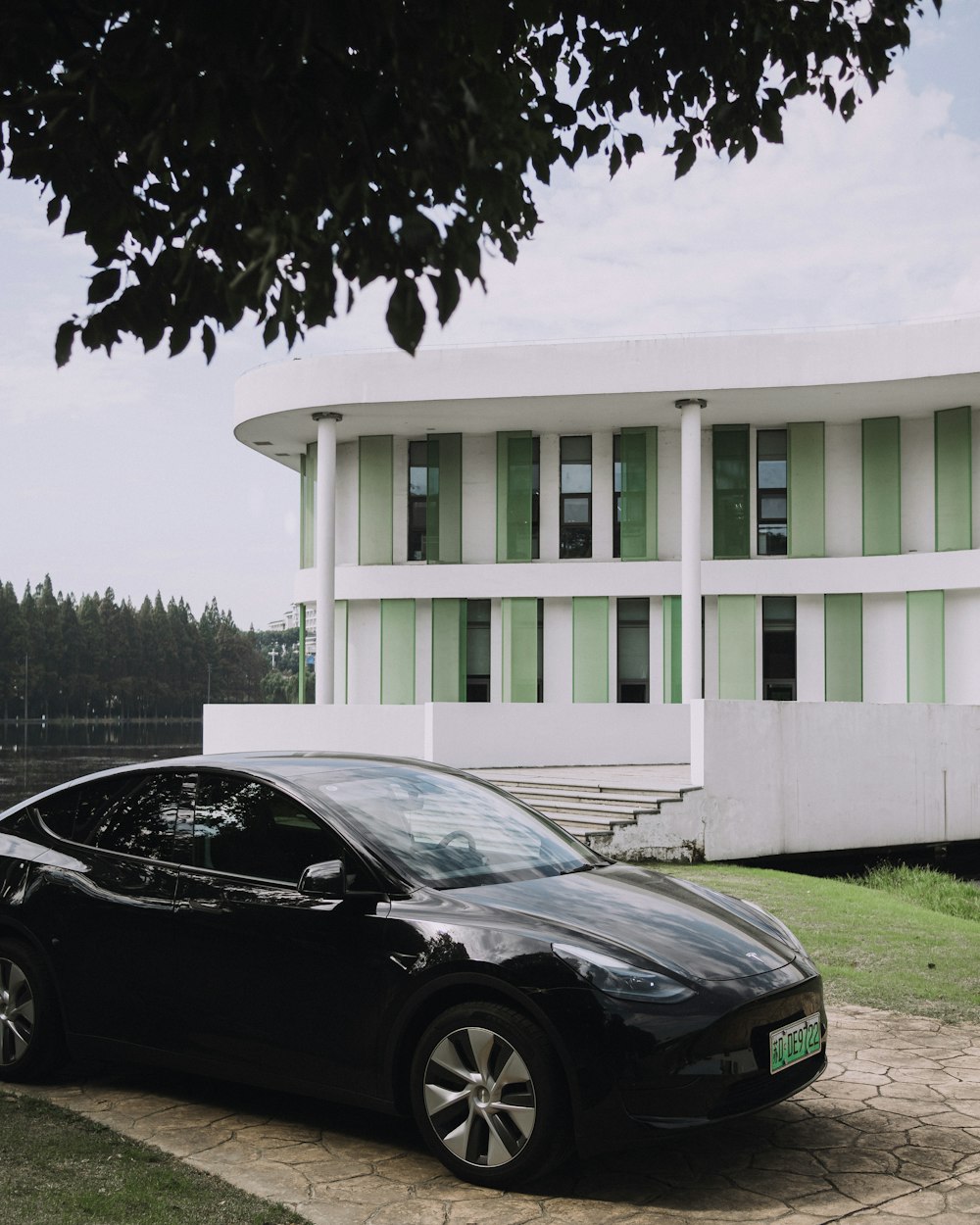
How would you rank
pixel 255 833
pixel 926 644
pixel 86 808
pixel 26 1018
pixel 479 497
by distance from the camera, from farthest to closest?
pixel 479 497 → pixel 926 644 → pixel 86 808 → pixel 26 1018 → pixel 255 833

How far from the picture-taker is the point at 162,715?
139875 mm

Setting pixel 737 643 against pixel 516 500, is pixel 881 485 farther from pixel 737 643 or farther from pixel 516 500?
pixel 516 500

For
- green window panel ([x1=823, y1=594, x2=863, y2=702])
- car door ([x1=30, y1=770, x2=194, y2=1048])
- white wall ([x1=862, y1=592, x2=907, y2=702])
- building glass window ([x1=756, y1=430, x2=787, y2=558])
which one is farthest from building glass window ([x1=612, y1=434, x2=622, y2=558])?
car door ([x1=30, y1=770, x2=194, y2=1048])

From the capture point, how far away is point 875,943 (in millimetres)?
10406

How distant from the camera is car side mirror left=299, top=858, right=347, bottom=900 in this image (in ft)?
17.8

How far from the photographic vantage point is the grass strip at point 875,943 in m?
8.42

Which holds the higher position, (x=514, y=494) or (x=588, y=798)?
(x=514, y=494)

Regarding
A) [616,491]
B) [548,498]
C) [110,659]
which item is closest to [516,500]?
[548,498]

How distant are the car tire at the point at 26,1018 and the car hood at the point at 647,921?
2.25 m

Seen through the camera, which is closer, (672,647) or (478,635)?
(672,647)

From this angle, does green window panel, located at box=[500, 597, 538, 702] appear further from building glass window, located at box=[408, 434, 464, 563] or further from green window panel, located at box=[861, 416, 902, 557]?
green window panel, located at box=[861, 416, 902, 557]

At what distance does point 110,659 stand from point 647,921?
138260mm

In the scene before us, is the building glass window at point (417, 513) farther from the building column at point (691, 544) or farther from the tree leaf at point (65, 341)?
the tree leaf at point (65, 341)

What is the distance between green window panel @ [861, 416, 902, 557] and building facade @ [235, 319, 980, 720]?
46mm
